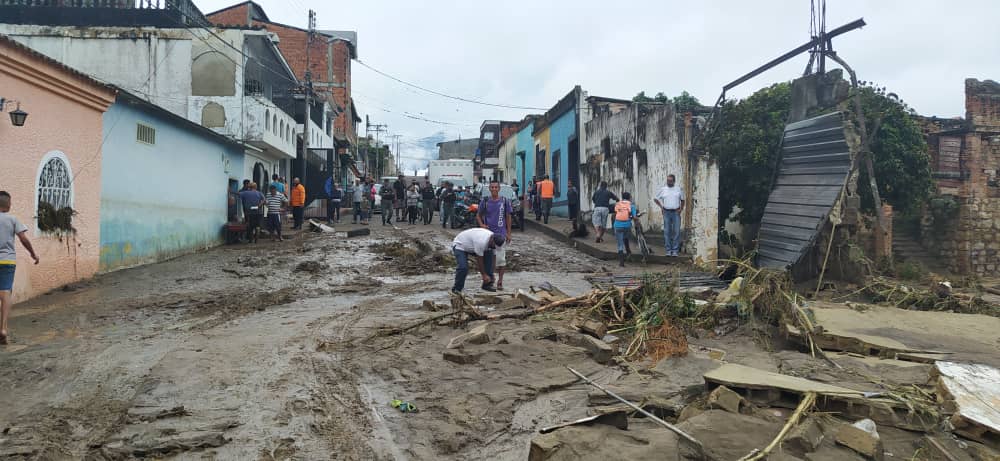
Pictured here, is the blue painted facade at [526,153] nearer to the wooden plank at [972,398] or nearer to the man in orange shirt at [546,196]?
the man in orange shirt at [546,196]

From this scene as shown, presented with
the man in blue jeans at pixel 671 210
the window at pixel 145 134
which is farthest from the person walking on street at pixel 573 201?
the window at pixel 145 134

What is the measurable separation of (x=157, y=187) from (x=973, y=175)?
73.8ft

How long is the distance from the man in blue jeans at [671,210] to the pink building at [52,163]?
1000cm

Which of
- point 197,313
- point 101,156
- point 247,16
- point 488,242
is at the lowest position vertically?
point 197,313

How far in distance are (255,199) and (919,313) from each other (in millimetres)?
14723

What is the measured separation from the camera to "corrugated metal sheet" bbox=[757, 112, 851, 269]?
30.9 ft

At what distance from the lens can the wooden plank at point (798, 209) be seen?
368 inches

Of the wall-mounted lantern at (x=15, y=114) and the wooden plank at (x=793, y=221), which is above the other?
the wall-mounted lantern at (x=15, y=114)

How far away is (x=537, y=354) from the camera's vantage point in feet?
19.9

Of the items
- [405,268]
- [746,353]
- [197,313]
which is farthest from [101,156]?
[746,353]

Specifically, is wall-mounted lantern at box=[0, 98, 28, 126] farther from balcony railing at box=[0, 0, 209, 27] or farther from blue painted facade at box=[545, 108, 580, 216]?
blue painted facade at box=[545, 108, 580, 216]

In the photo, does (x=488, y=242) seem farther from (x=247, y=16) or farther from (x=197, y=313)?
(x=247, y=16)

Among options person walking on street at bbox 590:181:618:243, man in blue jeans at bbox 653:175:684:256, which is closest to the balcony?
person walking on street at bbox 590:181:618:243

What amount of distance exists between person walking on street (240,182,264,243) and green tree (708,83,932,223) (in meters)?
11.3
